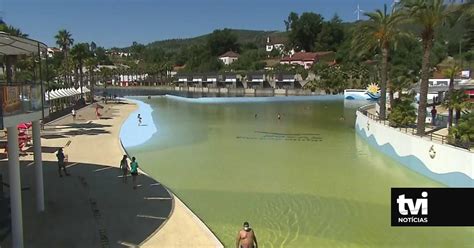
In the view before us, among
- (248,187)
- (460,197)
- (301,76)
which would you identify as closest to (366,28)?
(248,187)

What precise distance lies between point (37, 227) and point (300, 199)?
10492mm

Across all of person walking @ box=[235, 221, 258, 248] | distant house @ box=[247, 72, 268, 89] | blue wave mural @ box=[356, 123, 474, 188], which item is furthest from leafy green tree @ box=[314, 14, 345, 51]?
person walking @ box=[235, 221, 258, 248]

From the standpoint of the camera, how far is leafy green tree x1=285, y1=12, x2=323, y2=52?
637ft

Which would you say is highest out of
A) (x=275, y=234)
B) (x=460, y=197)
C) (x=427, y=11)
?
(x=427, y=11)

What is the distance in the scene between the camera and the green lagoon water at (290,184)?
15664 millimetres

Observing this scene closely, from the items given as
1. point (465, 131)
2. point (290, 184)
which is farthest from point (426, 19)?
point (290, 184)

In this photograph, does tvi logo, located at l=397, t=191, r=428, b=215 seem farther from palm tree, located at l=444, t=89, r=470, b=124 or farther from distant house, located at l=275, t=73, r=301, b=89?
distant house, located at l=275, t=73, r=301, b=89

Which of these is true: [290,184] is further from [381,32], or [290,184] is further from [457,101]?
[381,32]

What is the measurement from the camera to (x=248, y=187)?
2186 cm

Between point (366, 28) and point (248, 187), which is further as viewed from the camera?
point (366, 28)

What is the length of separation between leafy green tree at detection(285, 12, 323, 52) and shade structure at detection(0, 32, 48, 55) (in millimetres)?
183519

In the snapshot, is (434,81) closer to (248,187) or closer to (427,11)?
(427,11)

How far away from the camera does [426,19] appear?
2631 centimetres

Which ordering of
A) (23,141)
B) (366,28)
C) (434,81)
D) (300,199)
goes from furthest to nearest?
(434,81)
(366,28)
(23,141)
(300,199)
